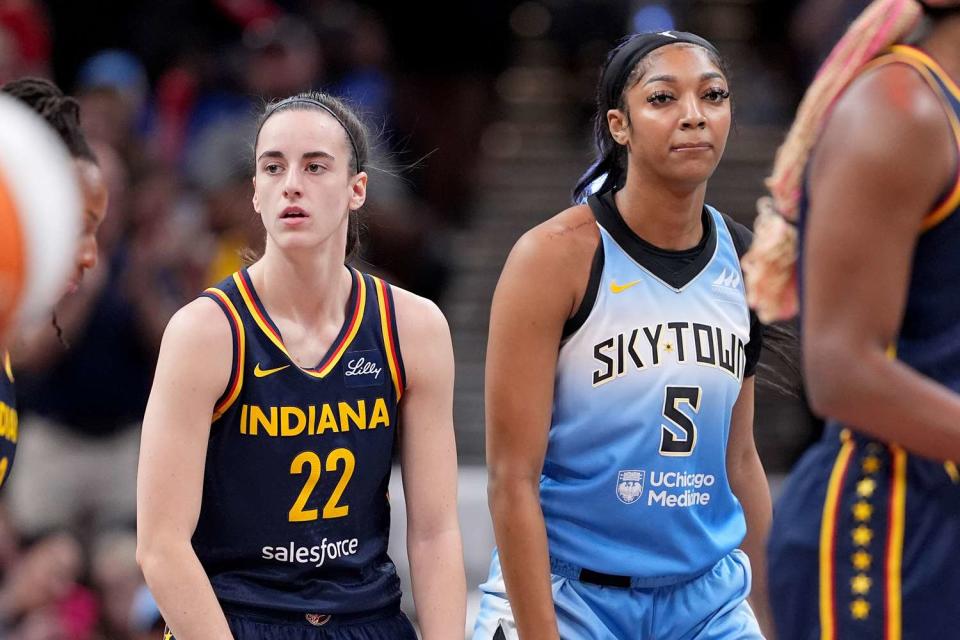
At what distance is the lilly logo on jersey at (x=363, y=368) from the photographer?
3.40 meters

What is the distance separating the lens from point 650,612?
3.42 m

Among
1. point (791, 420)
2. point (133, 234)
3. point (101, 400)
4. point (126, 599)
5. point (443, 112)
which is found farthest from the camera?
point (443, 112)

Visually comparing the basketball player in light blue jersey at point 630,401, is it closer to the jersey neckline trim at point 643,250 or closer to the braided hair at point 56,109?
the jersey neckline trim at point 643,250

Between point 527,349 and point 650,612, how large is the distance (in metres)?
0.65

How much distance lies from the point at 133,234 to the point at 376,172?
11.6ft

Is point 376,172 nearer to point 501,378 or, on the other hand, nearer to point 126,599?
point 501,378

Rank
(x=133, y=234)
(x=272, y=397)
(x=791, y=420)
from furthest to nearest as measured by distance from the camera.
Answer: (x=791, y=420)
(x=133, y=234)
(x=272, y=397)

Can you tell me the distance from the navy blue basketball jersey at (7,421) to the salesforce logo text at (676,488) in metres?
1.45

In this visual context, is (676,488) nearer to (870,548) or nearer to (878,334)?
(870,548)

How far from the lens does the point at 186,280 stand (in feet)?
23.5

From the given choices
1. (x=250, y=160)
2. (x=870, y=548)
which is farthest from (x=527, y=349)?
(x=870, y=548)

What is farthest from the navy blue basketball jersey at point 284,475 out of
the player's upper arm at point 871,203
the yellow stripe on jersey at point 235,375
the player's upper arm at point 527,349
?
the player's upper arm at point 871,203

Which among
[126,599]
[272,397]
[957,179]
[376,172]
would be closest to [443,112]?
[126,599]

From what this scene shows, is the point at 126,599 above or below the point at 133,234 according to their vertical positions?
below
